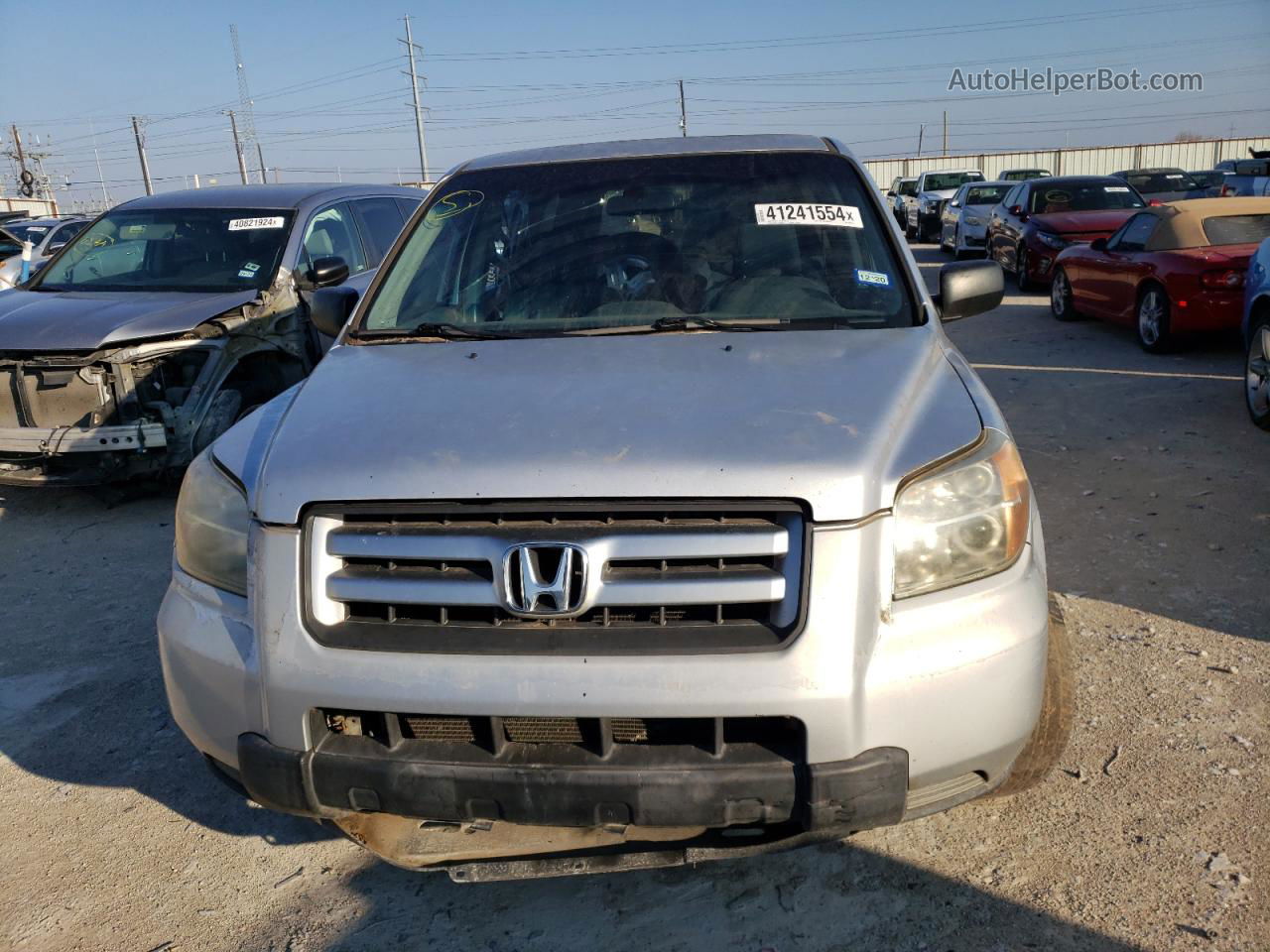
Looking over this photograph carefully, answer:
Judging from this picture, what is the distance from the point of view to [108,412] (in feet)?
19.3

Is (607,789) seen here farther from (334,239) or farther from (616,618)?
(334,239)

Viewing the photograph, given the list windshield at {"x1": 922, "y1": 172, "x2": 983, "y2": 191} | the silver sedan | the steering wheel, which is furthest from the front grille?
windshield at {"x1": 922, "y1": 172, "x2": 983, "y2": 191}

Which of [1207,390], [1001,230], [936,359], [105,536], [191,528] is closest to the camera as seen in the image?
[191,528]

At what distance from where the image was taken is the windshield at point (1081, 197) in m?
14.0

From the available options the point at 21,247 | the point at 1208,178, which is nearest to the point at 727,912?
the point at 21,247

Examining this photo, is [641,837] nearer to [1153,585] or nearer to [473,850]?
[473,850]

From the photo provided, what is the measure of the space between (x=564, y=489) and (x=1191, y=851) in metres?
1.88

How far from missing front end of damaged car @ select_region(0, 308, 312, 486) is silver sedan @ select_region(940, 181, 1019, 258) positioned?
47.0 feet

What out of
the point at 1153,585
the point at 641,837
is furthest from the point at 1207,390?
the point at 641,837

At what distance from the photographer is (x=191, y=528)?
8.30 ft

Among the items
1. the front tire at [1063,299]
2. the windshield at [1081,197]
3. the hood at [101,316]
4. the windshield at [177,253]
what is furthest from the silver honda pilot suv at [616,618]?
the windshield at [1081,197]

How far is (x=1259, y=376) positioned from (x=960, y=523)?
5.57 meters

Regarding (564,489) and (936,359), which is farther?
(936,359)

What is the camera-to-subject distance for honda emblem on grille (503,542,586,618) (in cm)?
211
